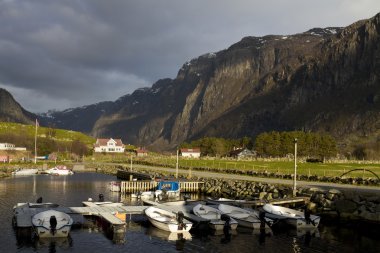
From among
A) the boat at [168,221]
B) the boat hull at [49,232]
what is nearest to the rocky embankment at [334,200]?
the boat at [168,221]

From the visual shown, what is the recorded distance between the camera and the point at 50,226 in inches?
1495

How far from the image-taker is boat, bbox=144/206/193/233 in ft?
131

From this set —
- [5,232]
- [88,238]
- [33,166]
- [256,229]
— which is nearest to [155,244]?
[88,238]

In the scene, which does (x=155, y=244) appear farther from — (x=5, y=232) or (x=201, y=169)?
(x=201, y=169)

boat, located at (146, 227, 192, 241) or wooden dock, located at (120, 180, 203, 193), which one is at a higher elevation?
wooden dock, located at (120, 180, 203, 193)

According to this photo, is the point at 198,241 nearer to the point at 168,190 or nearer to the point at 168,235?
the point at 168,235

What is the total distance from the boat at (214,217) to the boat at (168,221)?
255cm

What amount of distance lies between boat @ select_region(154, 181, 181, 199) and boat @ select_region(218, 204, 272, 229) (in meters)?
20.7

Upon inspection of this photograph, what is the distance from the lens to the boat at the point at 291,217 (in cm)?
4256

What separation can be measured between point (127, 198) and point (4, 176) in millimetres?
53315

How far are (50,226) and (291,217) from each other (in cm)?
2349

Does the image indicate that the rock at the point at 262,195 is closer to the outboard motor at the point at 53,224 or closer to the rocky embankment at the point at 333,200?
the rocky embankment at the point at 333,200

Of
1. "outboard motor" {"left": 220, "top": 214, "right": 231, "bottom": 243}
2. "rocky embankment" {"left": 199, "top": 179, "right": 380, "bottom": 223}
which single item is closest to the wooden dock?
"rocky embankment" {"left": 199, "top": 179, "right": 380, "bottom": 223}

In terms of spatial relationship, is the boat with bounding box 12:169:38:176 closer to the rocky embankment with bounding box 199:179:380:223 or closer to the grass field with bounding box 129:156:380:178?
the grass field with bounding box 129:156:380:178
